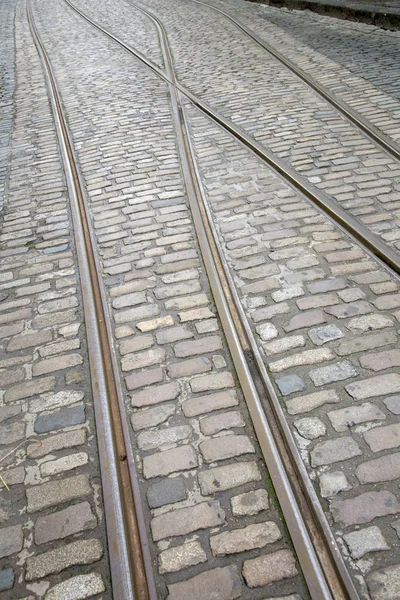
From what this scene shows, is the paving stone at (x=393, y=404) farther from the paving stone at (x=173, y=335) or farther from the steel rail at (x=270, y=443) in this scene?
the paving stone at (x=173, y=335)

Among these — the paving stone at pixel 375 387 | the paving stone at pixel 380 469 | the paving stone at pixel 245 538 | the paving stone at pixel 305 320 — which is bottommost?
the paving stone at pixel 245 538

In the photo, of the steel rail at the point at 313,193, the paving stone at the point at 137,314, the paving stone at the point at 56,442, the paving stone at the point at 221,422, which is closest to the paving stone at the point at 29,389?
the paving stone at the point at 56,442

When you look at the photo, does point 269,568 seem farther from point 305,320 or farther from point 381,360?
point 305,320

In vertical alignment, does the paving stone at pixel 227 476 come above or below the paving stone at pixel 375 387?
below

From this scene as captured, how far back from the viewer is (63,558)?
6.57 feet

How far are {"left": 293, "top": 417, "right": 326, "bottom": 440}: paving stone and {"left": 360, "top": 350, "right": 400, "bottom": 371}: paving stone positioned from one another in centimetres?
49

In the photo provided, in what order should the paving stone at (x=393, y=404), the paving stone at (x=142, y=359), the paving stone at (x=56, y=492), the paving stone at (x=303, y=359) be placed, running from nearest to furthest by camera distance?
the paving stone at (x=56, y=492) → the paving stone at (x=393, y=404) → the paving stone at (x=303, y=359) → the paving stone at (x=142, y=359)

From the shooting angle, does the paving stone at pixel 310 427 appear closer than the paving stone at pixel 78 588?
No

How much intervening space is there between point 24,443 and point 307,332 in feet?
5.47

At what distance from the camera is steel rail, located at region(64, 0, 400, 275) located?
3.59m

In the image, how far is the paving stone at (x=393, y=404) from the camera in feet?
8.06

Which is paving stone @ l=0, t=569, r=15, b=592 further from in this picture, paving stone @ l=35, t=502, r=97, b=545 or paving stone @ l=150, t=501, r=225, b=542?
paving stone @ l=150, t=501, r=225, b=542

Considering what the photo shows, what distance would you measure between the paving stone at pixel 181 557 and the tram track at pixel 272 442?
37cm

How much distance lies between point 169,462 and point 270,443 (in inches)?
18.6
